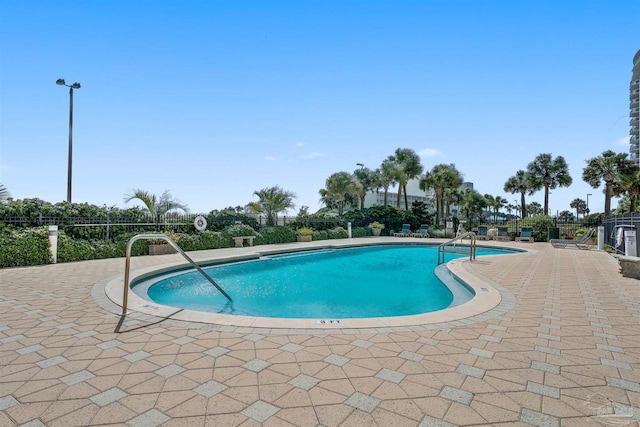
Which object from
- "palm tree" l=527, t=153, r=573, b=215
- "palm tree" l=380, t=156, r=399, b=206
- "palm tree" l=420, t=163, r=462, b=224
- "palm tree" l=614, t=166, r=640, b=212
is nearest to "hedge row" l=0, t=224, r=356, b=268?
"palm tree" l=380, t=156, r=399, b=206

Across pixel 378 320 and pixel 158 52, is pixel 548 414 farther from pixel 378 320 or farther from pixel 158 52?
pixel 158 52

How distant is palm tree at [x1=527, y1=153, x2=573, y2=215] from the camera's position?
92.2 feet

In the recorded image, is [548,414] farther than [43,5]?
No

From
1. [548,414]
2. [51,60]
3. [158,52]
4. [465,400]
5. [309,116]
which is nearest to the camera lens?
[548,414]

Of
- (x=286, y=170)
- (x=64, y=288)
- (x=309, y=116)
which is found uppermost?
(x=309, y=116)

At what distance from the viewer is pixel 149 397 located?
2297 mm

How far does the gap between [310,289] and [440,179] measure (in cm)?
2415

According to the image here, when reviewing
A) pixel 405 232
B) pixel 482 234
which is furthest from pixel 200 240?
pixel 482 234

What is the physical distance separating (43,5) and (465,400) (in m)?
11.4

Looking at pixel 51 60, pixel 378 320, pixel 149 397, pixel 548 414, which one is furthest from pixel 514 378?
pixel 51 60

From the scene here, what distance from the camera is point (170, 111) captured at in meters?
12.3

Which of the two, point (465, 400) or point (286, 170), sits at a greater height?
point (286, 170)

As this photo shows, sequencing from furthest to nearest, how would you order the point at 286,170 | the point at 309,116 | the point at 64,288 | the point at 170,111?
1. the point at 286,170
2. the point at 309,116
3. the point at 170,111
4. the point at 64,288

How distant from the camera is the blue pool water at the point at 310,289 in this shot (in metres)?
6.22
